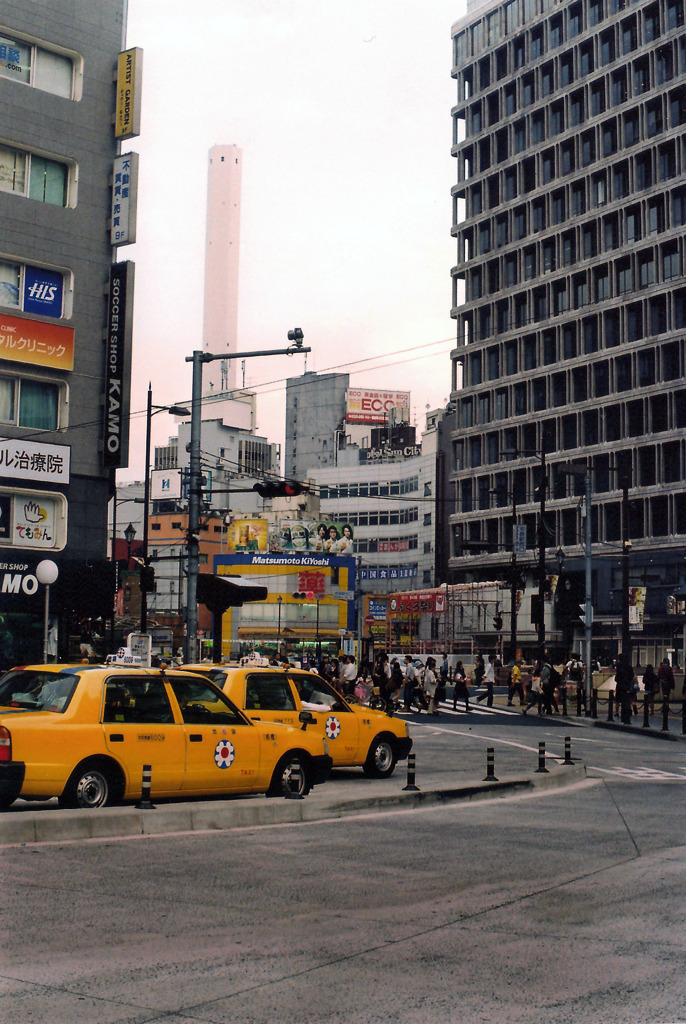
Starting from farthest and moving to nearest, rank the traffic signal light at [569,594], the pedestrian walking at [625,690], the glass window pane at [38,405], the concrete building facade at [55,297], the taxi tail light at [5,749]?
the traffic signal light at [569,594], the glass window pane at [38,405], the pedestrian walking at [625,690], the concrete building facade at [55,297], the taxi tail light at [5,749]

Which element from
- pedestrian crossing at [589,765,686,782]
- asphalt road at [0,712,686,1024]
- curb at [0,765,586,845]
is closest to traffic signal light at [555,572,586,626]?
pedestrian crossing at [589,765,686,782]

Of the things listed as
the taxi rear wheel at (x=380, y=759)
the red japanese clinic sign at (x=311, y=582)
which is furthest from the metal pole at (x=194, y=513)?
the red japanese clinic sign at (x=311, y=582)

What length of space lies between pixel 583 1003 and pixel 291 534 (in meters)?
122

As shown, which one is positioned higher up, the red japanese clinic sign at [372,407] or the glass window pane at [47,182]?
the red japanese clinic sign at [372,407]

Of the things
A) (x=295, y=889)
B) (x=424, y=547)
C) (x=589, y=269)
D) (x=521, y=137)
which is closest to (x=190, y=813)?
(x=295, y=889)

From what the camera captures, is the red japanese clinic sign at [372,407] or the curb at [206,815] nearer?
the curb at [206,815]

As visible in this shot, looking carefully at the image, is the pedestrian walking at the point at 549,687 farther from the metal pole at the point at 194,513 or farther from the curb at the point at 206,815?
the curb at the point at 206,815

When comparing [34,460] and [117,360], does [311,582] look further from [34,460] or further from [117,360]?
[34,460]

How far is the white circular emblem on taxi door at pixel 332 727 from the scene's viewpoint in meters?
18.0

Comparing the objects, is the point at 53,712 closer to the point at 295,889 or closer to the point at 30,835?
the point at 30,835

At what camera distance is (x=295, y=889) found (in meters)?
9.76

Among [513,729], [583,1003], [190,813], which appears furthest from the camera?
[513,729]

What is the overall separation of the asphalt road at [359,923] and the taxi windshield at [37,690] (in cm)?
216

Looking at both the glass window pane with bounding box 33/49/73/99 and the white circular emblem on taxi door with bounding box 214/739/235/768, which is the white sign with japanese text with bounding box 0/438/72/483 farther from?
the white circular emblem on taxi door with bounding box 214/739/235/768
